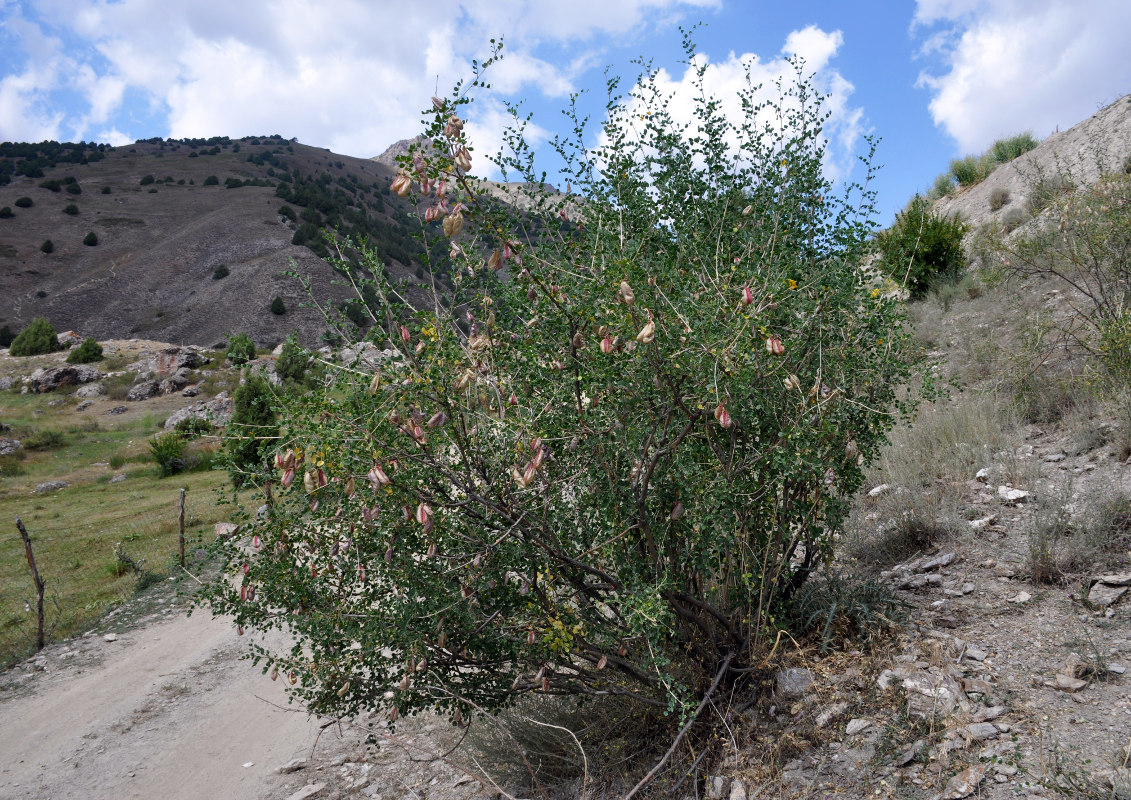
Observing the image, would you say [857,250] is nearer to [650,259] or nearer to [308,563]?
[650,259]

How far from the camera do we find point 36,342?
39.9 meters

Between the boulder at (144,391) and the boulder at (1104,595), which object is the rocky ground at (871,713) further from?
the boulder at (144,391)

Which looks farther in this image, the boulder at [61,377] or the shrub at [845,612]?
the boulder at [61,377]

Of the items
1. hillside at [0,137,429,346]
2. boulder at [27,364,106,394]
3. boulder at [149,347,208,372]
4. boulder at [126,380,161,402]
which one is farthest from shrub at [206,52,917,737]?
hillside at [0,137,429,346]

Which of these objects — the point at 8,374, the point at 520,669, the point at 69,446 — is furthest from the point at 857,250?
the point at 8,374

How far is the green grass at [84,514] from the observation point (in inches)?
407

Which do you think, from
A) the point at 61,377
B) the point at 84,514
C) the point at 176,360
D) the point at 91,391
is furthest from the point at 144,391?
the point at 84,514

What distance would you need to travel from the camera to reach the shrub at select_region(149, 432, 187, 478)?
21.0 m

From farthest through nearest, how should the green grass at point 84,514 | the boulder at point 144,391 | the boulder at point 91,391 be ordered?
the boulder at point 91,391
the boulder at point 144,391
the green grass at point 84,514

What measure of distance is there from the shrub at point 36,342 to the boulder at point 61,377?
6740 millimetres

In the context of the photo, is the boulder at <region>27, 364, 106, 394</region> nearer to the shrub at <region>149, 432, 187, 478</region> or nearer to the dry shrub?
the shrub at <region>149, 432, 187, 478</region>

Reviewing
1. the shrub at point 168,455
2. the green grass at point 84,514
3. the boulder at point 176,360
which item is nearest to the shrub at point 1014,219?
the green grass at point 84,514

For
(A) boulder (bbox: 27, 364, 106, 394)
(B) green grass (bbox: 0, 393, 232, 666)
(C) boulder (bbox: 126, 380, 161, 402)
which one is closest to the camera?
(B) green grass (bbox: 0, 393, 232, 666)

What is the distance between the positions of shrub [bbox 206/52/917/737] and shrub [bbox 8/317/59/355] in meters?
45.9
